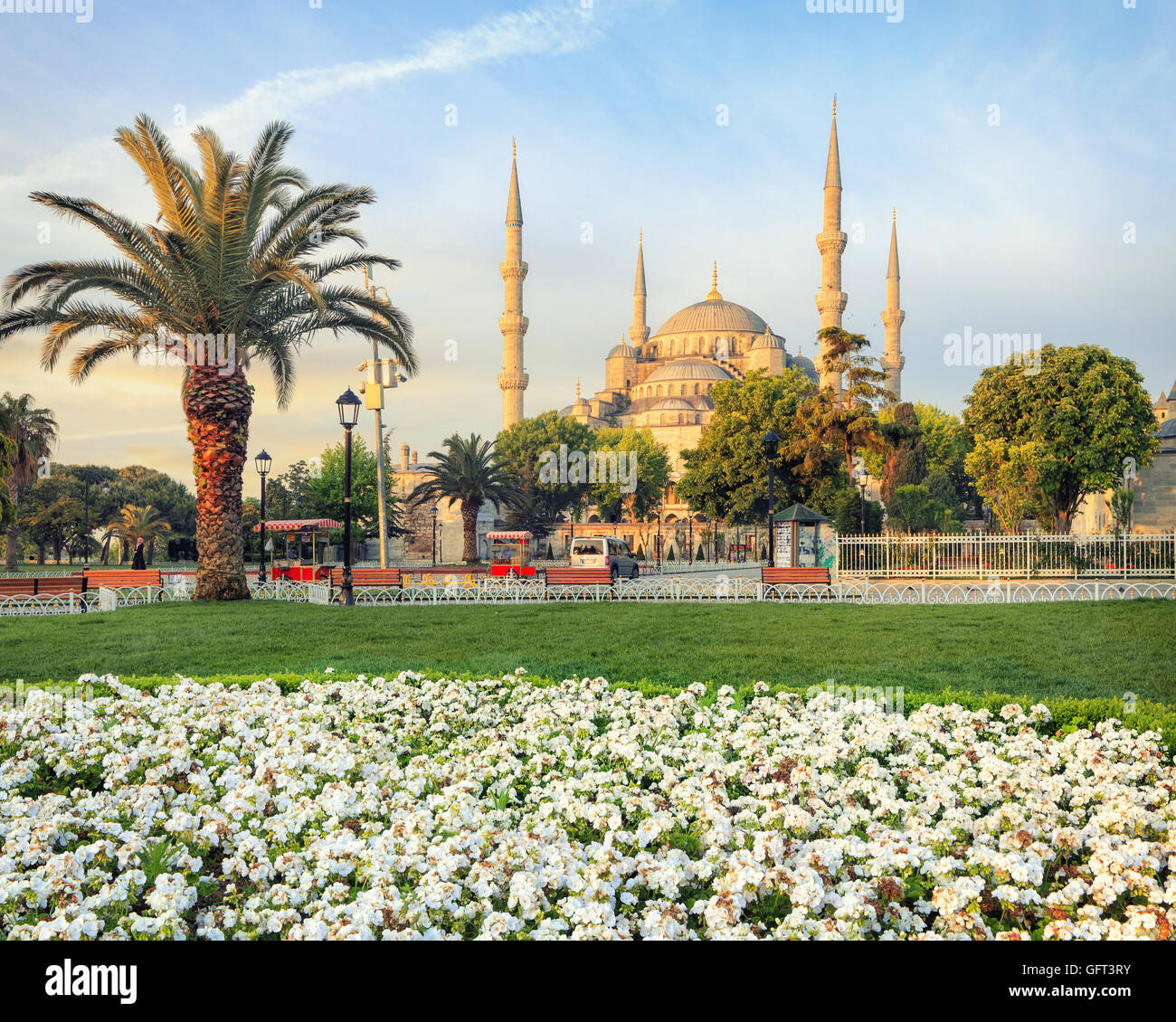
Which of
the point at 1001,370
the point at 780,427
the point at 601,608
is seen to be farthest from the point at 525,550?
the point at 601,608

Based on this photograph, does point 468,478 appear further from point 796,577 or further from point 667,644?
point 667,644

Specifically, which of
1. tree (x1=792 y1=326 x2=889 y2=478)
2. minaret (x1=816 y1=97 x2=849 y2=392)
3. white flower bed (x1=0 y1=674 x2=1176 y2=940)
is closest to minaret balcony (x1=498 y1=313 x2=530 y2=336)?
minaret (x1=816 y1=97 x2=849 y2=392)

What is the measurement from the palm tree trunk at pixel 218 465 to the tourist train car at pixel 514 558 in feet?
20.1

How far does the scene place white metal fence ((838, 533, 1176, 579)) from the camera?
18031 mm

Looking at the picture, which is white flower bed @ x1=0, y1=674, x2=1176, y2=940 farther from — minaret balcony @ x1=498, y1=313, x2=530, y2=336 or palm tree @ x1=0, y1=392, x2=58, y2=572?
minaret balcony @ x1=498, y1=313, x2=530, y2=336

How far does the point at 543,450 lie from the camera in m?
52.2

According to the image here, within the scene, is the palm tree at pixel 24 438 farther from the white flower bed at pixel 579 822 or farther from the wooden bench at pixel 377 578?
the white flower bed at pixel 579 822

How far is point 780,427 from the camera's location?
1326 inches

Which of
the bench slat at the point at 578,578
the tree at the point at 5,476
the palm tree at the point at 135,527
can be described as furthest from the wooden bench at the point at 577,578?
the palm tree at the point at 135,527

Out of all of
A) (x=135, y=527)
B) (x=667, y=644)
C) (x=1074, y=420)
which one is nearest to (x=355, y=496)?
(x=135, y=527)

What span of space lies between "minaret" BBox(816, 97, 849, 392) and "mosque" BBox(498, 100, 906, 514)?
0.05m
